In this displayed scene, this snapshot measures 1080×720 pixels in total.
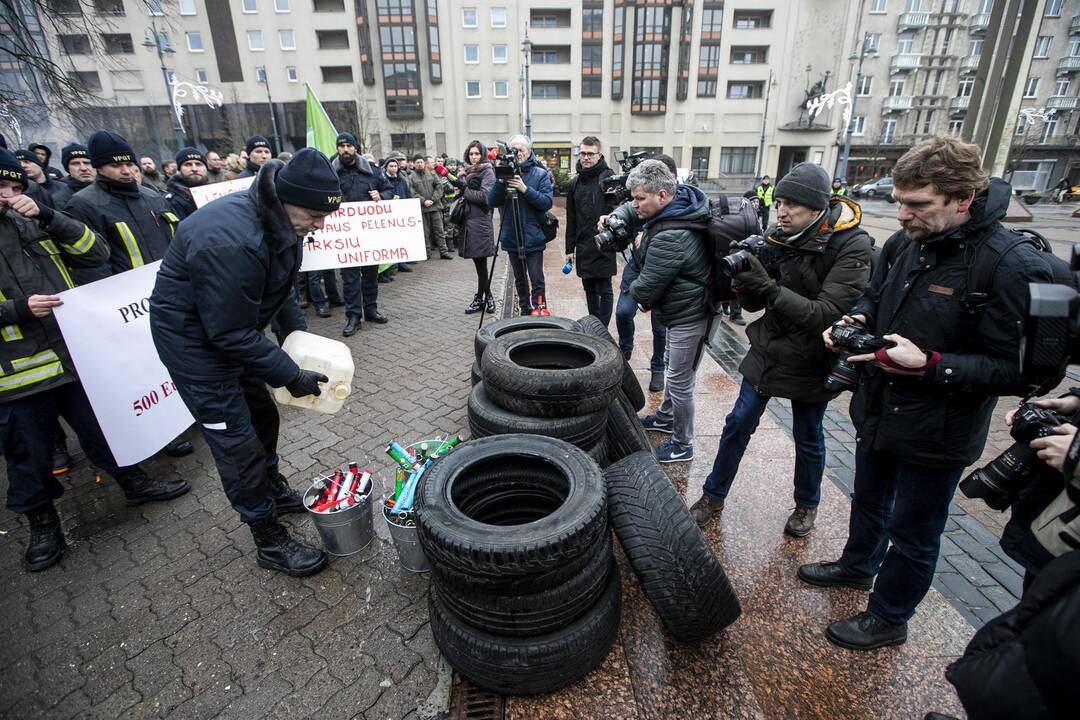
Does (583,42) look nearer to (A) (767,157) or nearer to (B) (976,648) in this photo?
(A) (767,157)

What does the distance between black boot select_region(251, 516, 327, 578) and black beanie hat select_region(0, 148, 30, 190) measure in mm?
2586

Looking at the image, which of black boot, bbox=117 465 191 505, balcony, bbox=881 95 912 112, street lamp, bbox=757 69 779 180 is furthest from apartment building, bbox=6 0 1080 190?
black boot, bbox=117 465 191 505

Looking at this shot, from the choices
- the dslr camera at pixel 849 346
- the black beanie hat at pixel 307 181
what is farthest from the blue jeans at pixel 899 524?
the black beanie hat at pixel 307 181

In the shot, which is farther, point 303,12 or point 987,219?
point 303,12

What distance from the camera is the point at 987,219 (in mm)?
1945

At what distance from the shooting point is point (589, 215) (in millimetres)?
5855

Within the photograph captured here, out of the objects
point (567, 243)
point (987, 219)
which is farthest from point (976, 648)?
point (567, 243)

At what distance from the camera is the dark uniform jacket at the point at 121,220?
3.88 metres

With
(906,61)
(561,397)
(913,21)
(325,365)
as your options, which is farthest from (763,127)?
(325,365)

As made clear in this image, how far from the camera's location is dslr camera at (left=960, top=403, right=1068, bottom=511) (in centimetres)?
161

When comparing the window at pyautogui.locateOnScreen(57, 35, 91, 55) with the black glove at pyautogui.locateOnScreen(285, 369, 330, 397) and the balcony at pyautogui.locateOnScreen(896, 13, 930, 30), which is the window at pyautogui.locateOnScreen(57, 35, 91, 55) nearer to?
the black glove at pyautogui.locateOnScreen(285, 369, 330, 397)

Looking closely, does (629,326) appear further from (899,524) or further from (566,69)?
(566,69)

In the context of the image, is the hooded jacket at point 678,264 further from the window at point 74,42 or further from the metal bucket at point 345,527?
the window at point 74,42

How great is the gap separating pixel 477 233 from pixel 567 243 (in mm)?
1874
